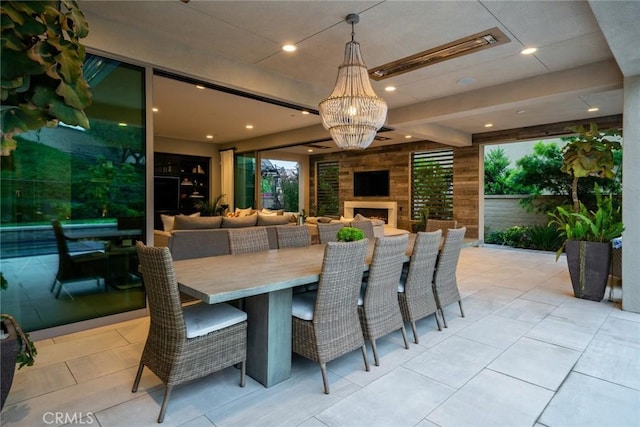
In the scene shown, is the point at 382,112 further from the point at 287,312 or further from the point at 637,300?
the point at 637,300

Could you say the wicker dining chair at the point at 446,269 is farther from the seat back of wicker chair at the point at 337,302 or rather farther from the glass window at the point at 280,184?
the glass window at the point at 280,184

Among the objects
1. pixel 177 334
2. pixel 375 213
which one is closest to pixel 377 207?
pixel 375 213

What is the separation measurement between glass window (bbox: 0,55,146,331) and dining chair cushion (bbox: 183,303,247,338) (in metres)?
1.62

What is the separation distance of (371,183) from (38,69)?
9.30m

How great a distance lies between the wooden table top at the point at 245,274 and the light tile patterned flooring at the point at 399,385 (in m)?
0.69

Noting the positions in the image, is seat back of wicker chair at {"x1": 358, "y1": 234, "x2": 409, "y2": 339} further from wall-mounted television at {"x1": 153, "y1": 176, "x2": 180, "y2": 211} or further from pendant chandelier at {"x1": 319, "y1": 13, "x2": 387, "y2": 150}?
wall-mounted television at {"x1": 153, "y1": 176, "x2": 180, "y2": 211}

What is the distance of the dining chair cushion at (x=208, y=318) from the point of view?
1.95m

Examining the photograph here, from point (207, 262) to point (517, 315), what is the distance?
3134 millimetres

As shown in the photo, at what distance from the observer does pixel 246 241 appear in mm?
3193

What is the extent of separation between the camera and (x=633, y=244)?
370 cm

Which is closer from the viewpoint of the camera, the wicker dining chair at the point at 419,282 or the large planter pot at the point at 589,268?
the wicker dining chair at the point at 419,282

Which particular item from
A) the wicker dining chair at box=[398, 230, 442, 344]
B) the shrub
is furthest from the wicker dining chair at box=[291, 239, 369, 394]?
the shrub

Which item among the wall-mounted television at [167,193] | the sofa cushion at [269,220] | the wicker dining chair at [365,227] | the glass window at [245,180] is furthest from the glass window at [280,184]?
the wicker dining chair at [365,227]

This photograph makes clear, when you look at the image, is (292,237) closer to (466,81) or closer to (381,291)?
(381,291)
